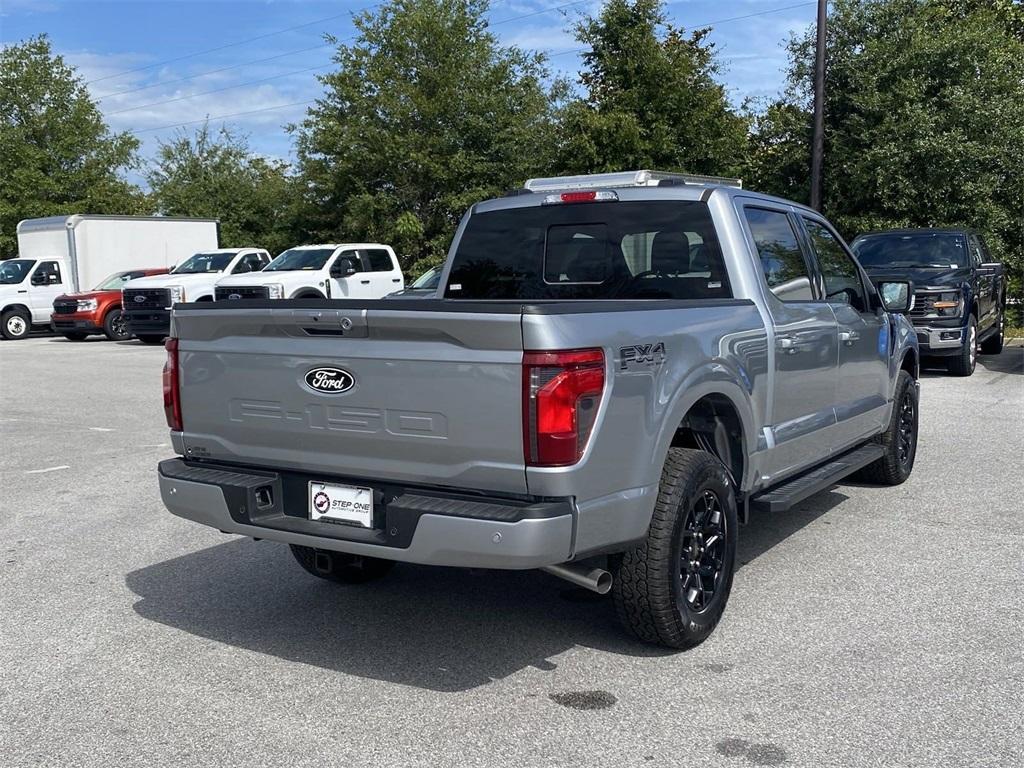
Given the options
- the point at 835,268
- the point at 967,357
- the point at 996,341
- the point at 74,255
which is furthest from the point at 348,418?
the point at 74,255

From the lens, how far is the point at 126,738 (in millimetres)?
3623

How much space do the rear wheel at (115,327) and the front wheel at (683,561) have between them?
69.4ft

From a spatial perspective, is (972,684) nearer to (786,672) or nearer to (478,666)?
(786,672)

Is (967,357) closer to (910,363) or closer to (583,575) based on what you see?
(910,363)

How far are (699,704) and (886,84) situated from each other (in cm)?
2120

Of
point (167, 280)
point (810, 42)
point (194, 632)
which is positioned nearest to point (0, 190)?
point (167, 280)

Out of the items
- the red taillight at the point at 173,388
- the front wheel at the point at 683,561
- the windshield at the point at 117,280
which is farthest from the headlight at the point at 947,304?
the windshield at the point at 117,280

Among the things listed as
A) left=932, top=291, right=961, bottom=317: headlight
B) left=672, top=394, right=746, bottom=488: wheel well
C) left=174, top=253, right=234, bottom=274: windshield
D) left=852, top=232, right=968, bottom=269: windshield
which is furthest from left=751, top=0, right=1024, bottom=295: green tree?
left=672, top=394, right=746, bottom=488: wheel well

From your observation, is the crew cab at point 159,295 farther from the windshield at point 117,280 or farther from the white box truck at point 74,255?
the white box truck at point 74,255

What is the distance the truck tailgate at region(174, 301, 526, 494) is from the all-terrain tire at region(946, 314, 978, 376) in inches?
454

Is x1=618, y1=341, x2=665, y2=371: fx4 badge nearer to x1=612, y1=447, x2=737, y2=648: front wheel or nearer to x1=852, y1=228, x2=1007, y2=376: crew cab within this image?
x1=612, y1=447, x2=737, y2=648: front wheel

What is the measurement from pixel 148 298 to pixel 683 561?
19.4 m

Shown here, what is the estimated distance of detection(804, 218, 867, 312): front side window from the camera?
6.11 meters

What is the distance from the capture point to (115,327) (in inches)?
939
